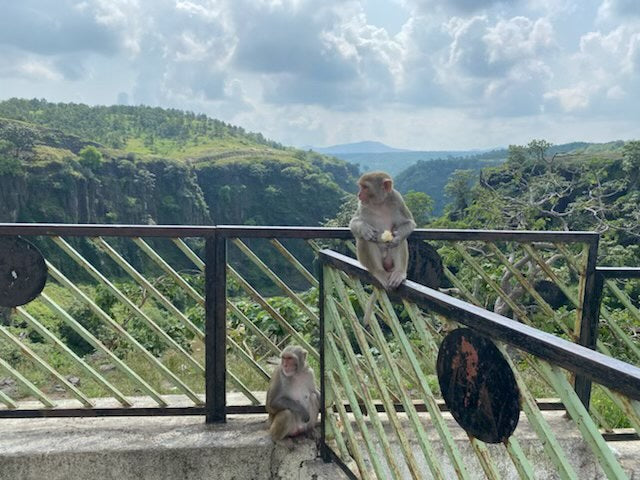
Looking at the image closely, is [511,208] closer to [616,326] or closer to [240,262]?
[616,326]

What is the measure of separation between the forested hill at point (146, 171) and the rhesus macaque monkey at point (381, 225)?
215 feet

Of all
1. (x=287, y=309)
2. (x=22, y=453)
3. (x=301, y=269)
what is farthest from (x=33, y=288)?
(x=287, y=309)

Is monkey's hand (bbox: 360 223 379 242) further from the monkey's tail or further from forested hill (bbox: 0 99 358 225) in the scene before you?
forested hill (bbox: 0 99 358 225)

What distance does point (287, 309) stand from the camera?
479 cm

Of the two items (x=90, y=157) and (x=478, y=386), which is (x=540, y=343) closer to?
(x=478, y=386)

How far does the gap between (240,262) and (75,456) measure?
63797 mm

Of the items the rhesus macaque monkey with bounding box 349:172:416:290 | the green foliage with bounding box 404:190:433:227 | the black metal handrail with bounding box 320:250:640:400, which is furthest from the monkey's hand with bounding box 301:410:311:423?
the green foliage with bounding box 404:190:433:227

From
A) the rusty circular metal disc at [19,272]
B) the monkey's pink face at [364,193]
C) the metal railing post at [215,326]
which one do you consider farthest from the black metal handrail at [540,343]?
the rusty circular metal disc at [19,272]

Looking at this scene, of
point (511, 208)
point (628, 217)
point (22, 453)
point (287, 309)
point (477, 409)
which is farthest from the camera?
point (628, 217)

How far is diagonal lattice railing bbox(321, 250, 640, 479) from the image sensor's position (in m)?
1.24

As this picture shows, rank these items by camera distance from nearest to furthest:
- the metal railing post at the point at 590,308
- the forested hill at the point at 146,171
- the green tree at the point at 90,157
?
the metal railing post at the point at 590,308 → the forested hill at the point at 146,171 → the green tree at the point at 90,157

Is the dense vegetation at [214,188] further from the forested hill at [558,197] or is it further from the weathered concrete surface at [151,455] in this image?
the weathered concrete surface at [151,455]

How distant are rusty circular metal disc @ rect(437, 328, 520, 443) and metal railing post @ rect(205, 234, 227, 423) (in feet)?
4.86

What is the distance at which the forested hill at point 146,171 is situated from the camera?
219ft
